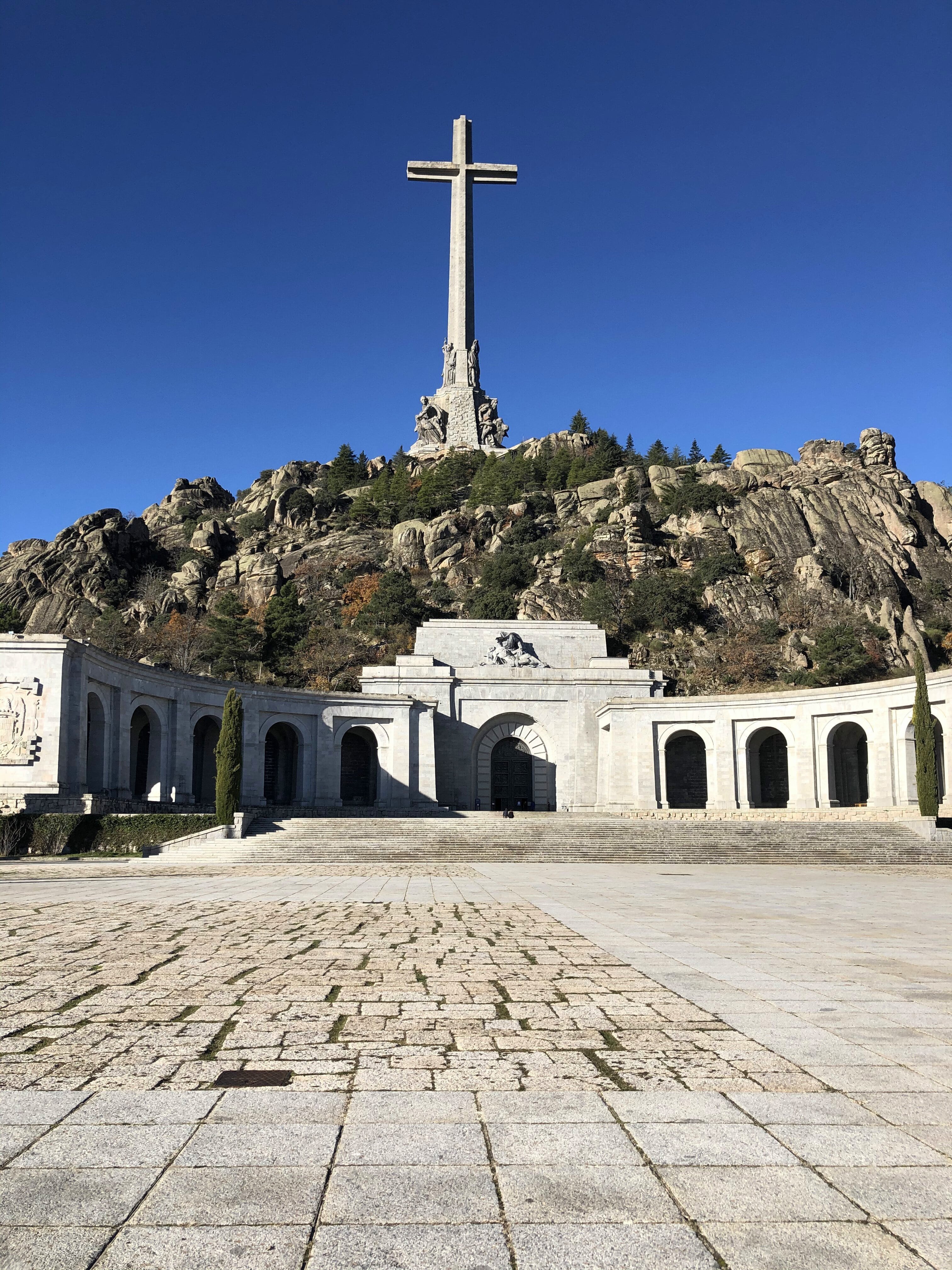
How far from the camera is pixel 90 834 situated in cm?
2794

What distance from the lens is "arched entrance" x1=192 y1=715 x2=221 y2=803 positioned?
136ft

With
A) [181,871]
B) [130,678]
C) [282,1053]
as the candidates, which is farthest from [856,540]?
[282,1053]

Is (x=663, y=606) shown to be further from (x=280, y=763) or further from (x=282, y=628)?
(x=280, y=763)

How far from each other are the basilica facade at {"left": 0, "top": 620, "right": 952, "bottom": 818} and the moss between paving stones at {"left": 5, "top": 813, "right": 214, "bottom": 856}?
8.36 ft

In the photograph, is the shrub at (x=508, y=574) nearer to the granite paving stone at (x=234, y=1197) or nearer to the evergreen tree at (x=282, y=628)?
the evergreen tree at (x=282, y=628)

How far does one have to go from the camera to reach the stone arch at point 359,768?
147 feet

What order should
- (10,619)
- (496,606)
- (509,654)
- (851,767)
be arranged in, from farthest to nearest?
(10,619)
(496,606)
(509,654)
(851,767)

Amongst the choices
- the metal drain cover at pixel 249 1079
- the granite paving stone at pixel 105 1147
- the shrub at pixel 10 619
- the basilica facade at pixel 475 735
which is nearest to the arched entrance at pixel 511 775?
Answer: the basilica facade at pixel 475 735

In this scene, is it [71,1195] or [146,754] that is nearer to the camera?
[71,1195]

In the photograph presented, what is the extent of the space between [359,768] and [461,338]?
192 feet

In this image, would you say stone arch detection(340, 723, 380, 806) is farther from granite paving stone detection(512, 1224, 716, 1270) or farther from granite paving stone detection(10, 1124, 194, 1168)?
granite paving stone detection(512, 1224, 716, 1270)

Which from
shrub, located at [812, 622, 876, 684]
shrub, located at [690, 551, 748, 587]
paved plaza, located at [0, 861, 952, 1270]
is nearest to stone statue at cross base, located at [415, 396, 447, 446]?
shrub, located at [690, 551, 748, 587]

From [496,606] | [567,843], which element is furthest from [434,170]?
[567,843]

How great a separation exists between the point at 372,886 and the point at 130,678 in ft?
72.2
